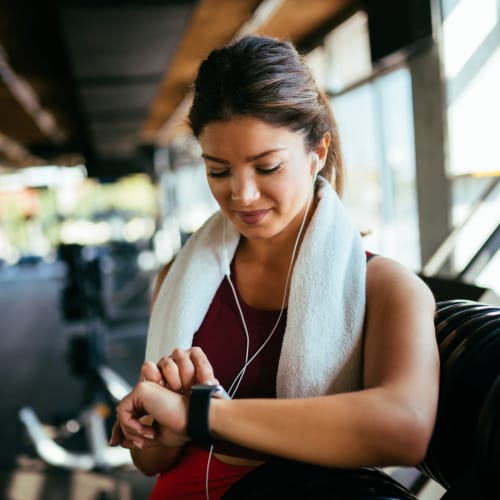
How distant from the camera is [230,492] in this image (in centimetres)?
82

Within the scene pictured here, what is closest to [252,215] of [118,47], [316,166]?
[316,166]

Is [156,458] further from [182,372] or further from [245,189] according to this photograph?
[245,189]

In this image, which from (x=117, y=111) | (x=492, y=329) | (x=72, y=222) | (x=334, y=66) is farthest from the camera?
(x=72, y=222)

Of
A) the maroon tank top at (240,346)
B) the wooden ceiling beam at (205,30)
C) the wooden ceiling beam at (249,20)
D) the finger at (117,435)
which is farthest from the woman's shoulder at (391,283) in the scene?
the wooden ceiling beam at (249,20)

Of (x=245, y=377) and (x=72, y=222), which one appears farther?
(x=72, y=222)

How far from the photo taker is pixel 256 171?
0.98m

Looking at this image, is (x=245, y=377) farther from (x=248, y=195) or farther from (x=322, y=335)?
(x=248, y=195)

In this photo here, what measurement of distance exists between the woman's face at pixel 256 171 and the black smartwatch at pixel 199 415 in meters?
0.35

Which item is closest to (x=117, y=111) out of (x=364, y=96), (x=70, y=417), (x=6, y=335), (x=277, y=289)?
(x=6, y=335)

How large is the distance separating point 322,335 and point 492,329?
28 centimetres

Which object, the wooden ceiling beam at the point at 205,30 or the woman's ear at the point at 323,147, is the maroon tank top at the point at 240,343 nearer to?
the woman's ear at the point at 323,147

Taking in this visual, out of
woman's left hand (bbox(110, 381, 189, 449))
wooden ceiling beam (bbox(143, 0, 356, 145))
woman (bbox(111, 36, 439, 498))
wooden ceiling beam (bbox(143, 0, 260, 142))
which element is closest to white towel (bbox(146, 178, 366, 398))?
woman (bbox(111, 36, 439, 498))

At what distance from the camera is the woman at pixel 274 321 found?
756mm

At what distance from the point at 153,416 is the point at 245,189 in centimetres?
41
